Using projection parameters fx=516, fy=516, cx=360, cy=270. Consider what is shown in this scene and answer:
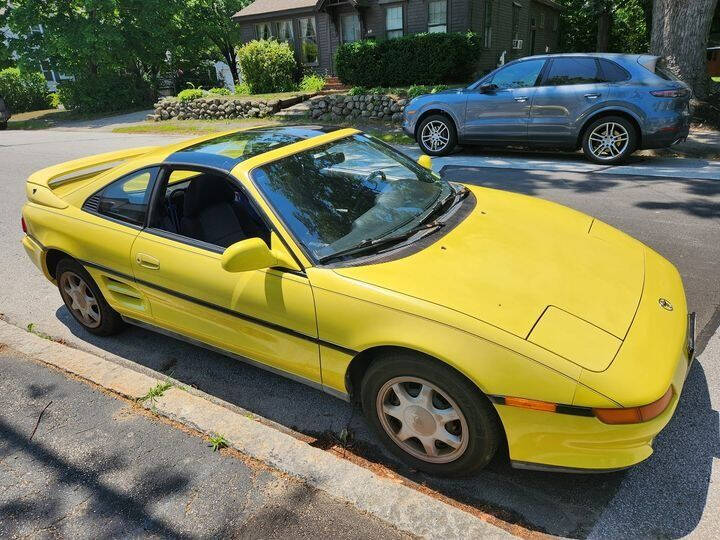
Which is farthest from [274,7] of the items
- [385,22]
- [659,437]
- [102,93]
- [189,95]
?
[659,437]

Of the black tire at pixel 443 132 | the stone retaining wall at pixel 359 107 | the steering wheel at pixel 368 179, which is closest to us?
the steering wheel at pixel 368 179

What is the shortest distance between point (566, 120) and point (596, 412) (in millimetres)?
7346

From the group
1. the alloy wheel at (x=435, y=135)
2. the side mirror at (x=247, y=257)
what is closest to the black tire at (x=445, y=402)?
the side mirror at (x=247, y=257)

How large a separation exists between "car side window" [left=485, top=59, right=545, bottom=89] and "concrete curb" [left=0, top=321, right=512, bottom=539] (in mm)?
7714

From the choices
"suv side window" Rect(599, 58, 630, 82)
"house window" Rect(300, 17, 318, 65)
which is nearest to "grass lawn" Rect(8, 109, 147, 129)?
"house window" Rect(300, 17, 318, 65)

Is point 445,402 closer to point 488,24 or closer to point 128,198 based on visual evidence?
point 128,198

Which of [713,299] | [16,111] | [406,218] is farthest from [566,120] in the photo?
[16,111]

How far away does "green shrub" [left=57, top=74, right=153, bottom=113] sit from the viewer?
22750 mm

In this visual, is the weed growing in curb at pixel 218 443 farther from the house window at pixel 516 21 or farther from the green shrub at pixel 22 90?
the green shrub at pixel 22 90

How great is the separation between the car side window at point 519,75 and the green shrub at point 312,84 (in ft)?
41.6

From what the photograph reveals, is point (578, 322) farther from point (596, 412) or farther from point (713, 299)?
point (713, 299)

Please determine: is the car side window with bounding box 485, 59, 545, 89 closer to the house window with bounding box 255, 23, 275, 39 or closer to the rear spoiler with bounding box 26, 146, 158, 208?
the rear spoiler with bounding box 26, 146, 158, 208

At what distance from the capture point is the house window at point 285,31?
23078 millimetres

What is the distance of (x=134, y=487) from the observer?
2479 millimetres
